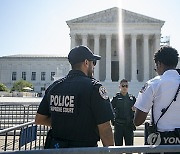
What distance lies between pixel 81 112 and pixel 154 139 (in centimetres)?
87

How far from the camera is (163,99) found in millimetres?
3055

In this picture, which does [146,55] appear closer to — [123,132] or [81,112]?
[123,132]

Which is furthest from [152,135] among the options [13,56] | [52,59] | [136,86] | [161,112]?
[13,56]

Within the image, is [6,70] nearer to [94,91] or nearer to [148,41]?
[148,41]

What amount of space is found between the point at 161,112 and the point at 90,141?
892 millimetres

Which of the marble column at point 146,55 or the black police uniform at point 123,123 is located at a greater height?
the marble column at point 146,55

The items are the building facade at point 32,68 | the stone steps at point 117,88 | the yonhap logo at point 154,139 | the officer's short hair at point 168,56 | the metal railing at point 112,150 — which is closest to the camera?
the metal railing at point 112,150

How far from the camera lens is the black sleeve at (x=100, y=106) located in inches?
110

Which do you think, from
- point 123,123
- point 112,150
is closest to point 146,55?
point 123,123

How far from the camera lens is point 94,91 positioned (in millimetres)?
2834

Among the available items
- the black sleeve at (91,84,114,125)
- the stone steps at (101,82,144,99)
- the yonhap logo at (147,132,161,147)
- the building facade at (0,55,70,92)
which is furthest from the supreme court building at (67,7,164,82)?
the black sleeve at (91,84,114,125)

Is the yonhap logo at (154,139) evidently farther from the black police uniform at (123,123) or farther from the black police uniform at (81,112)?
the black police uniform at (123,123)

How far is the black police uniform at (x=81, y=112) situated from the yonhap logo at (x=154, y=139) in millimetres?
521

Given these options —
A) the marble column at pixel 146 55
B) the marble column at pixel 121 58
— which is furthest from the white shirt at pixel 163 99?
the marble column at pixel 146 55
